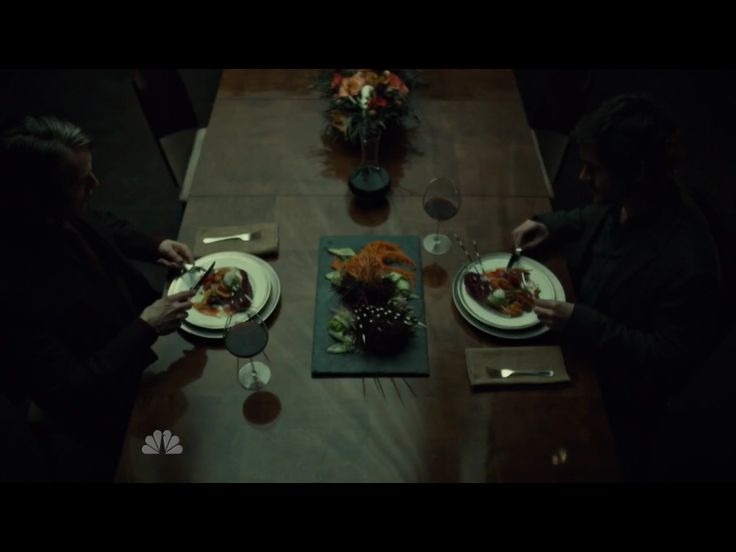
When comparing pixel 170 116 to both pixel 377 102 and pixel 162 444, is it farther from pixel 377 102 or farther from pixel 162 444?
pixel 162 444

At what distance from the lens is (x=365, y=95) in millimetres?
2324

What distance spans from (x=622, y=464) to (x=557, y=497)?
2.76 ft

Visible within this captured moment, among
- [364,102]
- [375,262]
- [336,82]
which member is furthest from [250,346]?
[336,82]

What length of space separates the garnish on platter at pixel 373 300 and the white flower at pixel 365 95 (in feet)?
2.21

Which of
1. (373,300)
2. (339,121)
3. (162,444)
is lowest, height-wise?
(162,444)

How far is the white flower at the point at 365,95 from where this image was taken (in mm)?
2312

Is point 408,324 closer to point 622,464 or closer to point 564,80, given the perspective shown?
point 622,464

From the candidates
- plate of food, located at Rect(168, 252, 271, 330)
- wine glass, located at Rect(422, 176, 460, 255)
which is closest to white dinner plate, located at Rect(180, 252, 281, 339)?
plate of food, located at Rect(168, 252, 271, 330)

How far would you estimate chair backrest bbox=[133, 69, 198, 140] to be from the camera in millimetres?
2625

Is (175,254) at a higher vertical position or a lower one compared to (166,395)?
higher

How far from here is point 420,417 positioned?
1657mm

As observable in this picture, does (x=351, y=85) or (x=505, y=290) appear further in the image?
(x=351, y=85)

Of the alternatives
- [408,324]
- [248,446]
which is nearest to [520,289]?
[408,324]

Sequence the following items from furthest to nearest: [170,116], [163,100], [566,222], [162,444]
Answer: [170,116] < [163,100] < [566,222] < [162,444]
